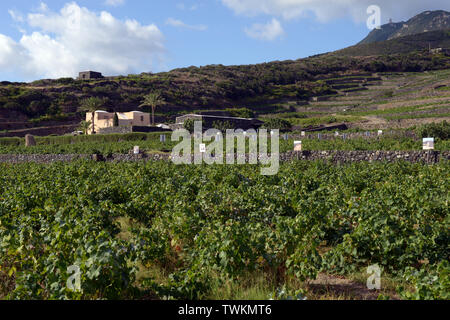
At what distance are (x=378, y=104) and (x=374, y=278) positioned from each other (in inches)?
2748

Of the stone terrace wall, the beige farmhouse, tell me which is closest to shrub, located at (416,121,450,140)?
the stone terrace wall

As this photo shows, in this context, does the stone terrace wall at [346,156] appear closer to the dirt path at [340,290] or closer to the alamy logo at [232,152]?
the alamy logo at [232,152]

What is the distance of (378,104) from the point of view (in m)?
69.8

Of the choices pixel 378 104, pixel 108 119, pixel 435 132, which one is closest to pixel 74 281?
pixel 435 132

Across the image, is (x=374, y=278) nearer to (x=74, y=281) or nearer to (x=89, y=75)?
(x=74, y=281)

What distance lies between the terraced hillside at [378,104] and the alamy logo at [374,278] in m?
48.9

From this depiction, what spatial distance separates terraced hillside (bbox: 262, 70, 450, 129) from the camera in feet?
177

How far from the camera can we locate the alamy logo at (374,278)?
5711mm

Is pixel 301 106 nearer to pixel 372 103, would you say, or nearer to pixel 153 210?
pixel 372 103

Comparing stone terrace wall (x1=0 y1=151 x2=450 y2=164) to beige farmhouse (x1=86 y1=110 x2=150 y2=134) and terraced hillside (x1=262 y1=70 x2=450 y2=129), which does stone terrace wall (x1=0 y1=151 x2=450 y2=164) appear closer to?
beige farmhouse (x1=86 y1=110 x2=150 y2=134)

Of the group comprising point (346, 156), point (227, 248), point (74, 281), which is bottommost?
point (74, 281)

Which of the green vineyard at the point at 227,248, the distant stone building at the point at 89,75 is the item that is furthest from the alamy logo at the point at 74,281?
the distant stone building at the point at 89,75

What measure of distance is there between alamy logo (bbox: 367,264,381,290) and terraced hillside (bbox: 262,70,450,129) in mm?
48854
